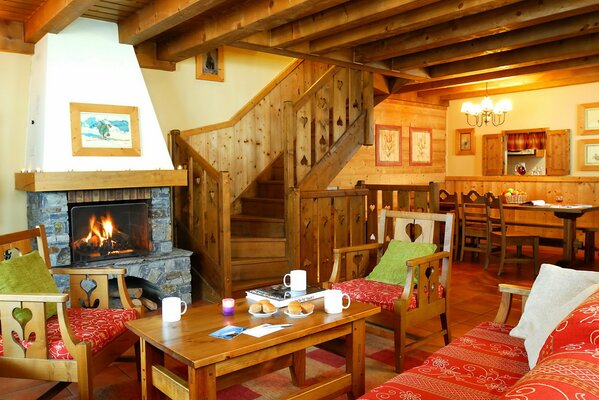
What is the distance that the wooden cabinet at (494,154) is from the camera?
28.6 feet

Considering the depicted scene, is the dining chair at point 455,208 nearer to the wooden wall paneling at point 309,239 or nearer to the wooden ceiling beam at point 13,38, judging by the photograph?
the wooden wall paneling at point 309,239

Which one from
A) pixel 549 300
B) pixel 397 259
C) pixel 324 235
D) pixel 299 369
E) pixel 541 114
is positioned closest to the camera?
pixel 549 300

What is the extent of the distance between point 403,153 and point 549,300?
21.5ft

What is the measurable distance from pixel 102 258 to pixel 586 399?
→ 415 centimetres

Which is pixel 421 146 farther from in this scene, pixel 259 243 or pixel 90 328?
pixel 90 328

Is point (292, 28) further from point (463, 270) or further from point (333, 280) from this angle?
point (463, 270)

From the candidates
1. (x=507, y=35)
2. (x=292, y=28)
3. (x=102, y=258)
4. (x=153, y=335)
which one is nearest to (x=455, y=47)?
(x=507, y=35)

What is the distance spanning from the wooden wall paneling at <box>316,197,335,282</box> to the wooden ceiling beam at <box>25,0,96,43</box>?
2705 millimetres

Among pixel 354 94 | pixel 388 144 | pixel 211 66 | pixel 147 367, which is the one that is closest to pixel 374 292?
pixel 147 367

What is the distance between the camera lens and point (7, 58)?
4547 millimetres

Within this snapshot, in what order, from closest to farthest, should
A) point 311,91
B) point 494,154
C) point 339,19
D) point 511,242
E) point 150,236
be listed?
point 339,19 → point 150,236 → point 311,91 → point 511,242 → point 494,154

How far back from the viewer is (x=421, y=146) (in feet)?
29.6

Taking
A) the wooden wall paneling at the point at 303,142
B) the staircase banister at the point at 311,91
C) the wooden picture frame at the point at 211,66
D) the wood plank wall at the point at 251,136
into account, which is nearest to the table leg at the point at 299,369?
the wooden wall paneling at the point at 303,142

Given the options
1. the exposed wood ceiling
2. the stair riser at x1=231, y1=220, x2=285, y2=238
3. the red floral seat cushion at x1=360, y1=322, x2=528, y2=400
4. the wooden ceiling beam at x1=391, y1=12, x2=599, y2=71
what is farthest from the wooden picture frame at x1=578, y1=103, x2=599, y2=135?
the red floral seat cushion at x1=360, y1=322, x2=528, y2=400
